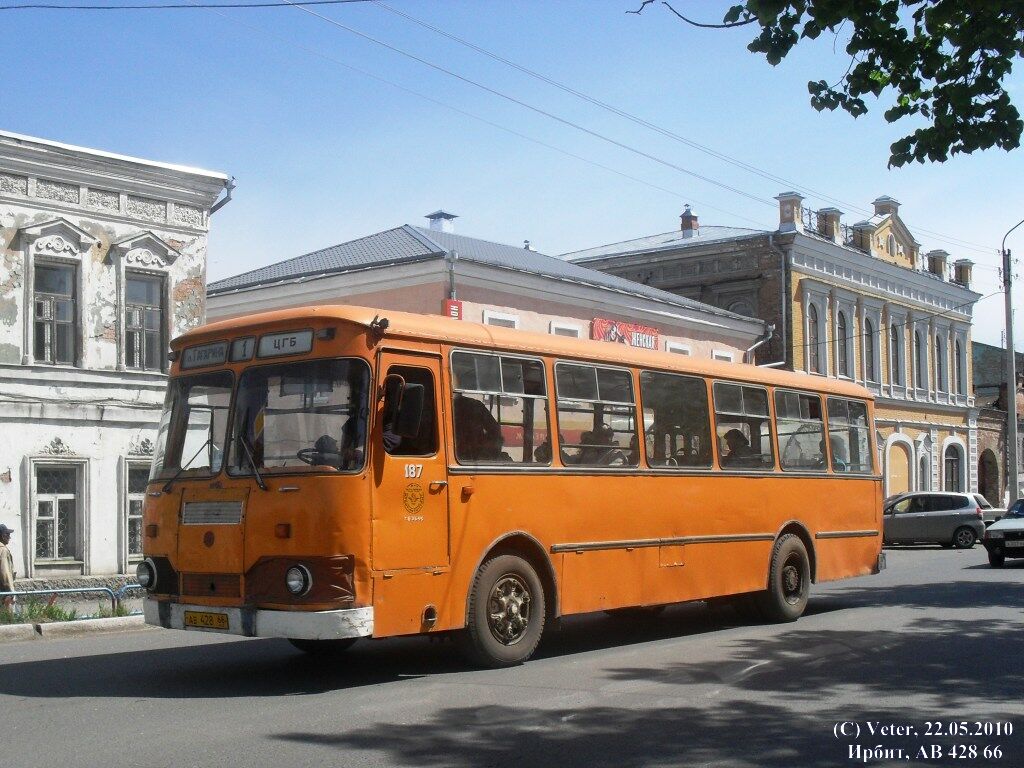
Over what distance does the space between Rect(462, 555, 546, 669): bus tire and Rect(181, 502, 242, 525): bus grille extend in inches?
77.7

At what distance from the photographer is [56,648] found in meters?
12.6

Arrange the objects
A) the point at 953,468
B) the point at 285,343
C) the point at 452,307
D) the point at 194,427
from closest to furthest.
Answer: the point at 285,343 → the point at 194,427 → the point at 452,307 → the point at 953,468

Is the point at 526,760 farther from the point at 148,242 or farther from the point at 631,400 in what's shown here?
the point at 148,242

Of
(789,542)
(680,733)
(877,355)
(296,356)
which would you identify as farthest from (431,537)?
(877,355)

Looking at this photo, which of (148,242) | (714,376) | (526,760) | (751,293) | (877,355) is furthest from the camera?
(877,355)

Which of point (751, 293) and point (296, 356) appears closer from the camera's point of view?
point (296, 356)

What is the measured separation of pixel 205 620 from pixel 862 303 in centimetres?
3999

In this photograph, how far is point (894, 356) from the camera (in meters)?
48.5

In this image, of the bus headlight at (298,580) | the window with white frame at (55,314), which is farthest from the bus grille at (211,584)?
the window with white frame at (55,314)

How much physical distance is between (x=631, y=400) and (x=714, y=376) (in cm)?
167

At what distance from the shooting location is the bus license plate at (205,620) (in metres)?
9.20

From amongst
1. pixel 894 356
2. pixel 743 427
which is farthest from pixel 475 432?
pixel 894 356

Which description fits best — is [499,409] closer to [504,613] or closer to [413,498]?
[413,498]

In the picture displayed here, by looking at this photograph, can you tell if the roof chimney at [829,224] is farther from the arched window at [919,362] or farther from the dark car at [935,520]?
the dark car at [935,520]
